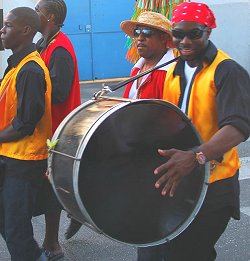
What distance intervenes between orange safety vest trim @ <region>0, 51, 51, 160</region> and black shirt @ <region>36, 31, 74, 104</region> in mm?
509

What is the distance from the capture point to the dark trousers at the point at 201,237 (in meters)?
2.62

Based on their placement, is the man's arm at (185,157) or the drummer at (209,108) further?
the drummer at (209,108)

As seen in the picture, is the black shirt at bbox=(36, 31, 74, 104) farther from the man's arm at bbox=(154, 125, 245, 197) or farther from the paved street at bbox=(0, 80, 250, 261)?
the man's arm at bbox=(154, 125, 245, 197)

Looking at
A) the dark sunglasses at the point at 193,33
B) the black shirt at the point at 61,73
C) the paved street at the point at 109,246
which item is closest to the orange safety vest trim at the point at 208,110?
the dark sunglasses at the point at 193,33

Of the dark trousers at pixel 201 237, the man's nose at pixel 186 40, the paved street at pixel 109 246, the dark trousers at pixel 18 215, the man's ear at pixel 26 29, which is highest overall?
the man's nose at pixel 186 40

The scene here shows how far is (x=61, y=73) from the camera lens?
395cm

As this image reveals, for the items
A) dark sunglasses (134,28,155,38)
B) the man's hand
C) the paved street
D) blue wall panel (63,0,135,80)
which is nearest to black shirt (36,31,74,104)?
dark sunglasses (134,28,155,38)

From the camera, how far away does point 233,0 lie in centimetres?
1309

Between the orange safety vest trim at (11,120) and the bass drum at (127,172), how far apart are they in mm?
775

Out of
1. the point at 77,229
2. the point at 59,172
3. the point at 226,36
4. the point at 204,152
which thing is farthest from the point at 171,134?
the point at 226,36

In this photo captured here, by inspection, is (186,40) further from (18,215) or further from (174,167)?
(18,215)

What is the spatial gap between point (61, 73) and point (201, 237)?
179 centimetres

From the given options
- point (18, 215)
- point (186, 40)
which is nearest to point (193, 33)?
point (186, 40)

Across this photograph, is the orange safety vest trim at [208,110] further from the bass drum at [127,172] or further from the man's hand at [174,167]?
the man's hand at [174,167]
